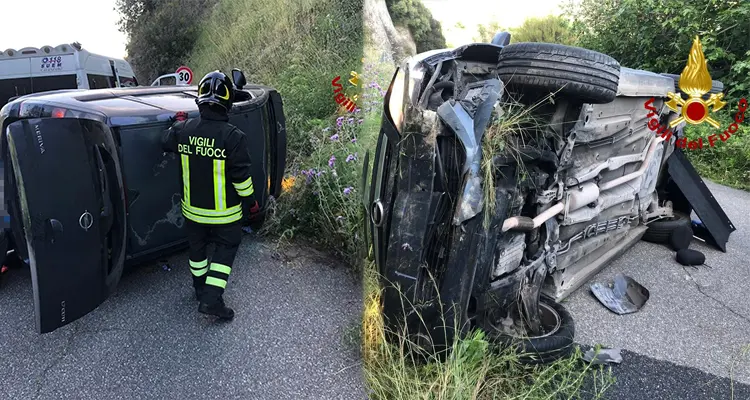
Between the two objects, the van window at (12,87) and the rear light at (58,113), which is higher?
the rear light at (58,113)

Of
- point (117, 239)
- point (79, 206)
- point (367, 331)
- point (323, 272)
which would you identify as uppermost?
point (79, 206)

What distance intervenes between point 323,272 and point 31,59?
6820 millimetres

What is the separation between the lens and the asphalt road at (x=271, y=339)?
2.64 m

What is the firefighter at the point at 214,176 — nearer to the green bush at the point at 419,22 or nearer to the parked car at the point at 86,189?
the parked car at the point at 86,189

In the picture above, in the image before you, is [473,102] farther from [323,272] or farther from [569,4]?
[569,4]

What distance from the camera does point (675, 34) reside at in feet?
36.7

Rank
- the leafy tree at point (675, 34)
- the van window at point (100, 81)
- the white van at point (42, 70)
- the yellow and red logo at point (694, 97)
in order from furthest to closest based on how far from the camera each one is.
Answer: the leafy tree at point (675, 34), the van window at point (100, 81), the white van at point (42, 70), the yellow and red logo at point (694, 97)

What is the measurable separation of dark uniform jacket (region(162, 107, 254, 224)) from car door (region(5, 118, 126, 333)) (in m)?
0.39

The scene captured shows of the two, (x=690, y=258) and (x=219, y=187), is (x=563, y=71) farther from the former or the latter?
(x=690, y=258)

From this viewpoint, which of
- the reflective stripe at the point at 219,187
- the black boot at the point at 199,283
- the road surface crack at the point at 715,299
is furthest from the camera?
the road surface crack at the point at 715,299

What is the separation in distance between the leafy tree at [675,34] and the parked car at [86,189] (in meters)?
10.2

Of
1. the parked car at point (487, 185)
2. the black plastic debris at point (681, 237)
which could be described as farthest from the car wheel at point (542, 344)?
the black plastic debris at point (681, 237)

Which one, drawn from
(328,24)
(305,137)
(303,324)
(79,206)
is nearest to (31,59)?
(305,137)

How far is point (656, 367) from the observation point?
2932 millimetres
